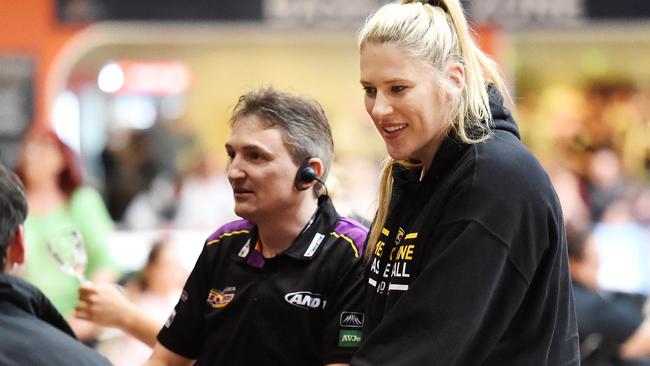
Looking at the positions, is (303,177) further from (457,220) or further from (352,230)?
(457,220)

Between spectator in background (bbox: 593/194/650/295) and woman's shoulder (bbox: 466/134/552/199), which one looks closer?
woman's shoulder (bbox: 466/134/552/199)

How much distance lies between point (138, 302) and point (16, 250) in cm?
334

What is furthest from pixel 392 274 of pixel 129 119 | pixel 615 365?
pixel 129 119

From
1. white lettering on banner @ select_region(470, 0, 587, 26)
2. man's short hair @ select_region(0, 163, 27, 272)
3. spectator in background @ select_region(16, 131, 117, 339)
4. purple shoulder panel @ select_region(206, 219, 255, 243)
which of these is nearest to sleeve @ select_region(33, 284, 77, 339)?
man's short hair @ select_region(0, 163, 27, 272)

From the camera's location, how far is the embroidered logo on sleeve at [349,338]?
9.67ft

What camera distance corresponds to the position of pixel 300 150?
3.09 metres

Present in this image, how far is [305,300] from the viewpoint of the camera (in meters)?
3.01

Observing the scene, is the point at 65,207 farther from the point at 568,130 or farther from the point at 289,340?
the point at 568,130

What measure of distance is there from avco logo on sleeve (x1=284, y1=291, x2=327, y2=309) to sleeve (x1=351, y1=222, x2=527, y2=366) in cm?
51

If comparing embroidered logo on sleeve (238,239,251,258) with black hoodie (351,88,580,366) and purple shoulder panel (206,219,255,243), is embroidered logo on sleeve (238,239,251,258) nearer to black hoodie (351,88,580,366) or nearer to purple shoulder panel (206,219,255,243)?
purple shoulder panel (206,219,255,243)

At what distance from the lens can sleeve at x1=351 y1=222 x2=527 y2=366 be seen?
2.43 metres

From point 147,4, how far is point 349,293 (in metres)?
8.06

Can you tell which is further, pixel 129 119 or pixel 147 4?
pixel 129 119

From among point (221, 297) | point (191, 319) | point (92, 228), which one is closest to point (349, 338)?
point (221, 297)
